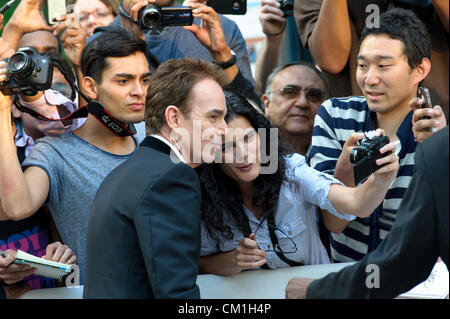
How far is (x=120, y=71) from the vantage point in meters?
3.17

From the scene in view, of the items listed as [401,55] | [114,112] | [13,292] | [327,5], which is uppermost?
[327,5]

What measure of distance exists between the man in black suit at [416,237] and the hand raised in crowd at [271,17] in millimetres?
2125

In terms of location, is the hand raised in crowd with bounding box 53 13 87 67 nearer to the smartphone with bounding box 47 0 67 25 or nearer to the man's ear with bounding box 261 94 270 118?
the smartphone with bounding box 47 0 67 25

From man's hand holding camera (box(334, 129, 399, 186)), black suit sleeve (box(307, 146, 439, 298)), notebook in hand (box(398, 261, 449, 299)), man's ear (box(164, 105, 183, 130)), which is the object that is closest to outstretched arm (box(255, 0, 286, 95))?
man's hand holding camera (box(334, 129, 399, 186))

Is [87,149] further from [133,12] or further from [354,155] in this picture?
[354,155]

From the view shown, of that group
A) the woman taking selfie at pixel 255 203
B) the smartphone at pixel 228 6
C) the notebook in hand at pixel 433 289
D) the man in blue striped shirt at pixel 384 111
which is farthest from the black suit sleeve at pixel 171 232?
the smartphone at pixel 228 6

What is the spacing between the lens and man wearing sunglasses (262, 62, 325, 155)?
3.74m

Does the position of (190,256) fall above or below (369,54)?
below

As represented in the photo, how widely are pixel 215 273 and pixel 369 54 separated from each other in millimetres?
1128

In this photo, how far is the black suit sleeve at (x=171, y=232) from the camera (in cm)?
203

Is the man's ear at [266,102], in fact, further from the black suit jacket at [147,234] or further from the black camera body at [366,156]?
the black suit jacket at [147,234]
